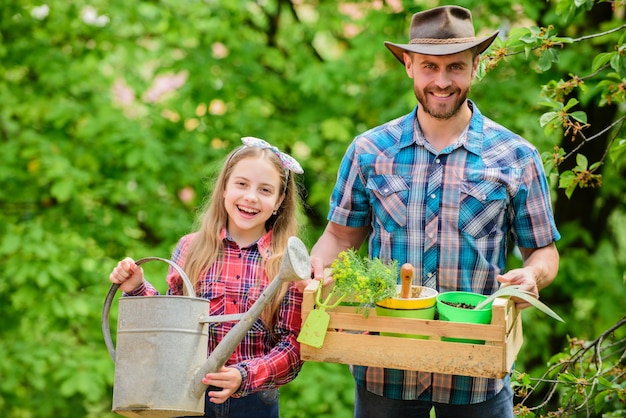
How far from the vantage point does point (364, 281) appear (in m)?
2.12

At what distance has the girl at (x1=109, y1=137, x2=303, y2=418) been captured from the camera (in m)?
2.38

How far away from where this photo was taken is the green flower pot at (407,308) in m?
2.15

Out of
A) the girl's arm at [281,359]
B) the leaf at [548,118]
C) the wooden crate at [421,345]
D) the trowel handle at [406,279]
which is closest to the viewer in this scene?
the wooden crate at [421,345]

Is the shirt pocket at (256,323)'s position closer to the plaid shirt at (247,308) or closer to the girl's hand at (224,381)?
the plaid shirt at (247,308)

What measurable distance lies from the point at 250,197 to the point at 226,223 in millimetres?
157

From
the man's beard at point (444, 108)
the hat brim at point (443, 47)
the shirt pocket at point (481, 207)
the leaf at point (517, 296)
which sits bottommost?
the leaf at point (517, 296)

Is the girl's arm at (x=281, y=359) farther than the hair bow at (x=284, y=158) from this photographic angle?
No

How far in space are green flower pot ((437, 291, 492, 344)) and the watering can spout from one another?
34cm

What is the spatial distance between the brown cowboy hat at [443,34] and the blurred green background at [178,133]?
7.36ft

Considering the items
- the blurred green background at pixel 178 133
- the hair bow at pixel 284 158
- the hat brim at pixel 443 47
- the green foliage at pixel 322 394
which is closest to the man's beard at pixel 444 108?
the hat brim at pixel 443 47

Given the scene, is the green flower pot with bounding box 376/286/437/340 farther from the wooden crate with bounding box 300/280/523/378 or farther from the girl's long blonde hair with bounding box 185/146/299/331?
the girl's long blonde hair with bounding box 185/146/299/331

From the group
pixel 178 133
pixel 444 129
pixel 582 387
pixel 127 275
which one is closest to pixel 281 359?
pixel 127 275

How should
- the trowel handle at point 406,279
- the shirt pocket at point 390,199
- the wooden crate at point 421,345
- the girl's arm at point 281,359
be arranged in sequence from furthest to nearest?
the shirt pocket at point 390,199, the girl's arm at point 281,359, the trowel handle at point 406,279, the wooden crate at point 421,345

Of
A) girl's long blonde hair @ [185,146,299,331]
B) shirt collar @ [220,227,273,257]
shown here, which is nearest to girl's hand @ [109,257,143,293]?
girl's long blonde hair @ [185,146,299,331]
